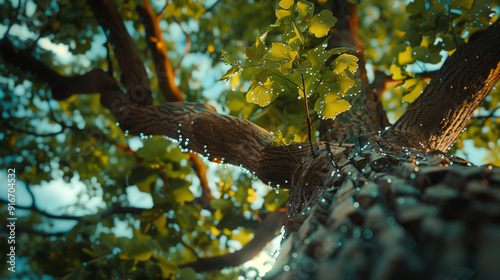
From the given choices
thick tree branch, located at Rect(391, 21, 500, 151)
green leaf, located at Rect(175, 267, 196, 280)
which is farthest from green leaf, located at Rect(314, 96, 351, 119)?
green leaf, located at Rect(175, 267, 196, 280)

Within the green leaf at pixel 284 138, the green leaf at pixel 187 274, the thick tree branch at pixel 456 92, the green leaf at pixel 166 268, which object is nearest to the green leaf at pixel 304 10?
the green leaf at pixel 284 138

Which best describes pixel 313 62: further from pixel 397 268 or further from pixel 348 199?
pixel 397 268

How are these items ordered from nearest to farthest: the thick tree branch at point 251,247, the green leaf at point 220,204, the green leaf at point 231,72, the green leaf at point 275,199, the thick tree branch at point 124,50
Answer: the green leaf at point 231,72, the thick tree branch at point 124,50, the green leaf at point 220,204, the green leaf at point 275,199, the thick tree branch at point 251,247

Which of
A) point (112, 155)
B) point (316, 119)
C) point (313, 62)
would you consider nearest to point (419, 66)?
point (316, 119)

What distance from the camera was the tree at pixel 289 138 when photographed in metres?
0.56

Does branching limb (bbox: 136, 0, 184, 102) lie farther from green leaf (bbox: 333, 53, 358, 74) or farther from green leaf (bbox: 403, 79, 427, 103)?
green leaf (bbox: 333, 53, 358, 74)

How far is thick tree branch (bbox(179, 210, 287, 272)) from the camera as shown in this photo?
99.3 inches

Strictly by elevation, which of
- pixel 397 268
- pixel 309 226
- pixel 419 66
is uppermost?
pixel 419 66

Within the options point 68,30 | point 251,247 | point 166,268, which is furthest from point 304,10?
point 68,30

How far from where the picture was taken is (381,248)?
1.69 feet

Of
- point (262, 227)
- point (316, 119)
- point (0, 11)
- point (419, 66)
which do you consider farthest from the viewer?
point (0, 11)

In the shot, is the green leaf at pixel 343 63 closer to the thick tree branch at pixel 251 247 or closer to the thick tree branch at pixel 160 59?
the thick tree branch at pixel 251 247

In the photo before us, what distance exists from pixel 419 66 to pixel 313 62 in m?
1.41

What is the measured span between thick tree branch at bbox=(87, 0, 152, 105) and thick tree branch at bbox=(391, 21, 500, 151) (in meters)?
1.70
